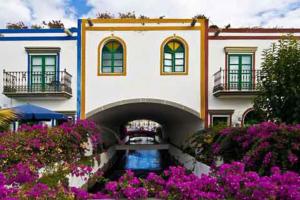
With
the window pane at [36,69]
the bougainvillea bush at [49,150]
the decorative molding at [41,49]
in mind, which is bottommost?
the bougainvillea bush at [49,150]

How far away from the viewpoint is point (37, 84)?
18.7 metres

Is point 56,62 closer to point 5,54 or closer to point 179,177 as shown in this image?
point 5,54

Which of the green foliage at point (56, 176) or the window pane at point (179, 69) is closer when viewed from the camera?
the green foliage at point (56, 176)

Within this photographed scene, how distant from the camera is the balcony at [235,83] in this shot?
18094 millimetres

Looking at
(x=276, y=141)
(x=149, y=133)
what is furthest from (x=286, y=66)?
(x=149, y=133)

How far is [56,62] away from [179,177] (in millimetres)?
15108

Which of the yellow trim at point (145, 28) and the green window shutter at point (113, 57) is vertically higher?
the yellow trim at point (145, 28)

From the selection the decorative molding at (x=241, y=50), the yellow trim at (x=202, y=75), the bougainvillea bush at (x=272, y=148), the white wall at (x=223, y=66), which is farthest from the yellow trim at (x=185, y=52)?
the bougainvillea bush at (x=272, y=148)

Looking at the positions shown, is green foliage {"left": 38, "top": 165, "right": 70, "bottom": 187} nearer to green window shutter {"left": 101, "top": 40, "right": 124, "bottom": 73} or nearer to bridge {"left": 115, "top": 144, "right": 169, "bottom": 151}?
green window shutter {"left": 101, "top": 40, "right": 124, "bottom": 73}

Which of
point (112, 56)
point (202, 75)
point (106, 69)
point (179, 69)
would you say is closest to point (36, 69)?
point (106, 69)

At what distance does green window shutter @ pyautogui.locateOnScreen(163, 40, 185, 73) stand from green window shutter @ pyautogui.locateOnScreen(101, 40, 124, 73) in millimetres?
2110

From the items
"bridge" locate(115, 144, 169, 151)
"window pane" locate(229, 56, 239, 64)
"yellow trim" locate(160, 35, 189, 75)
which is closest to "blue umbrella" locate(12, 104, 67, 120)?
"yellow trim" locate(160, 35, 189, 75)

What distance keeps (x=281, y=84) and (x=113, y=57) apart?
9587mm

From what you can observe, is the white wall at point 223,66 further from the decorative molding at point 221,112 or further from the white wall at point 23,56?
the white wall at point 23,56
